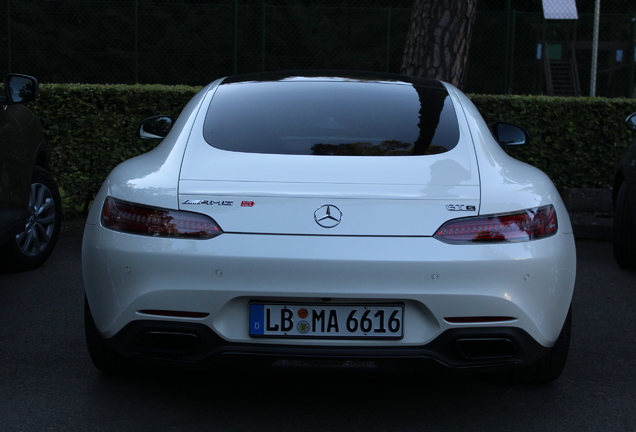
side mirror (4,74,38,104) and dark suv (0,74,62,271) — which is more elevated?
side mirror (4,74,38,104)

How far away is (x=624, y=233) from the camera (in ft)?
21.2

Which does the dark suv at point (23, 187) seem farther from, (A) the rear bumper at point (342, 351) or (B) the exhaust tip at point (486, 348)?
(B) the exhaust tip at point (486, 348)

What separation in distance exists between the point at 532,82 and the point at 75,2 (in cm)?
1198

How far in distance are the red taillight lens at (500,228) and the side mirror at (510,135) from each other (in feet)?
4.78

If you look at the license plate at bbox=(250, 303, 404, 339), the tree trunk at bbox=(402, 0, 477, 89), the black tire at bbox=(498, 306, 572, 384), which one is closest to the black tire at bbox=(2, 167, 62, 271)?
the license plate at bbox=(250, 303, 404, 339)

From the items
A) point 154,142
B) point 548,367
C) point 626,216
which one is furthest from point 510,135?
point 154,142

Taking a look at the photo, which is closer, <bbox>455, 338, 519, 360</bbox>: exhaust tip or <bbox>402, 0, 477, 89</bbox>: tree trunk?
<bbox>455, 338, 519, 360</bbox>: exhaust tip

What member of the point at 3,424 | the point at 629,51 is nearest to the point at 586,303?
the point at 3,424

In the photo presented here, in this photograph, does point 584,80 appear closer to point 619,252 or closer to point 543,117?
point 543,117

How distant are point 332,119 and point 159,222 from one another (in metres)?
1.07

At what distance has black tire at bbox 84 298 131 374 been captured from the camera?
356 centimetres

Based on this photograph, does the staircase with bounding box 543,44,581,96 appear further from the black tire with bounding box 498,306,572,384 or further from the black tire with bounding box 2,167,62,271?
the black tire with bounding box 498,306,572,384

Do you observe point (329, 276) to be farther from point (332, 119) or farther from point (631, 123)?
point (631, 123)

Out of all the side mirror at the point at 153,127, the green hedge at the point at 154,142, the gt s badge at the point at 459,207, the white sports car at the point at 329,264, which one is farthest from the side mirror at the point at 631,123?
the gt s badge at the point at 459,207
